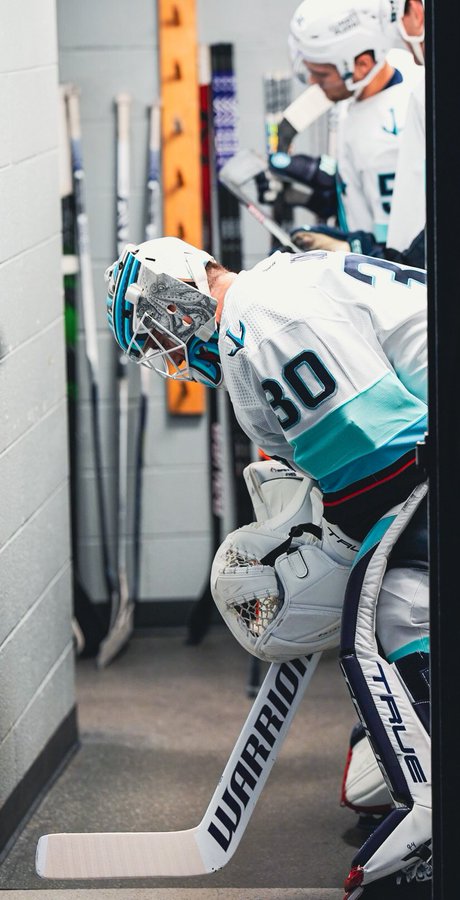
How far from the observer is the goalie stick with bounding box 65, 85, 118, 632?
4199 millimetres

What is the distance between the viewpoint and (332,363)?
81.9 inches

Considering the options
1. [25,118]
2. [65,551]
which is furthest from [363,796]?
[25,118]

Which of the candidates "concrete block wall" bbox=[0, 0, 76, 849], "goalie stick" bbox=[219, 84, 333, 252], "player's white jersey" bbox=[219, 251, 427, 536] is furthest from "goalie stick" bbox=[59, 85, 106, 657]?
"player's white jersey" bbox=[219, 251, 427, 536]

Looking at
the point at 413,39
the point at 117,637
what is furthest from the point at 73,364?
the point at 413,39

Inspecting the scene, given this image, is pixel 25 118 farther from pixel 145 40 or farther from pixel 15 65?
pixel 145 40

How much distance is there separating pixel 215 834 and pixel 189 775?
3.52ft

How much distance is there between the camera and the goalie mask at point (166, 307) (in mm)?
2287

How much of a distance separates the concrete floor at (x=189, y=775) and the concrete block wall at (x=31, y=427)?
14 centimetres

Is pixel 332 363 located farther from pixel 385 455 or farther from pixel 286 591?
pixel 286 591

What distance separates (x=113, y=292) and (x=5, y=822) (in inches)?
47.9

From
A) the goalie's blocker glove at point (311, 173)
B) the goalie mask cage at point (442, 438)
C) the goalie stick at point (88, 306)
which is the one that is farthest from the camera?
the goalie stick at point (88, 306)

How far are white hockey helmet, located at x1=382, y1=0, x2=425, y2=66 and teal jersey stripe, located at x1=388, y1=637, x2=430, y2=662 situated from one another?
71.2 inches

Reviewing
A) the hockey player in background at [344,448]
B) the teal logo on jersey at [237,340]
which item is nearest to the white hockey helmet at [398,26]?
the hockey player in background at [344,448]

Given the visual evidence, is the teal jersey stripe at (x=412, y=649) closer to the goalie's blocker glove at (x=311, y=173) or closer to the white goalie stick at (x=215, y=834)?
the white goalie stick at (x=215, y=834)
